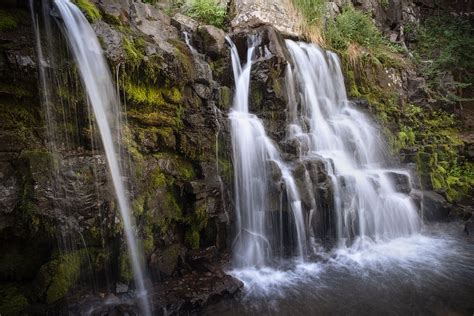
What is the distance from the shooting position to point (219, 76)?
285 inches

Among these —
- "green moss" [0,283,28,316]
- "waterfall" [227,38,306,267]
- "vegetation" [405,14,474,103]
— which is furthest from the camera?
"vegetation" [405,14,474,103]

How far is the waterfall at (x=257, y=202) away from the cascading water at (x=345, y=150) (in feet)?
3.50

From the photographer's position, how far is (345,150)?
823cm

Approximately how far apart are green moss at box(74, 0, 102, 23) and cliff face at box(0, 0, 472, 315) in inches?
0.8

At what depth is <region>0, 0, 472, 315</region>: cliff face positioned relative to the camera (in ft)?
12.1

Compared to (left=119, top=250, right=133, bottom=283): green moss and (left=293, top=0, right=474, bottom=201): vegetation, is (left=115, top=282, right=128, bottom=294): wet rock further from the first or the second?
(left=293, top=0, right=474, bottom=201): vegetation

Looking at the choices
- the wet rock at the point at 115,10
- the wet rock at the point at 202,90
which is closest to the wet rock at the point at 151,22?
the wet rock at the point at 115,10

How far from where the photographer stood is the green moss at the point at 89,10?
4438mm

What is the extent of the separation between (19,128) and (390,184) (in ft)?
24.4

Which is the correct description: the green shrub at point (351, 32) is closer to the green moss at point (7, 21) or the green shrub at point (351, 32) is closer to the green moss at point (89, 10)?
the green moss at point (89, 10)

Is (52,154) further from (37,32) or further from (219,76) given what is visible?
(219,76)

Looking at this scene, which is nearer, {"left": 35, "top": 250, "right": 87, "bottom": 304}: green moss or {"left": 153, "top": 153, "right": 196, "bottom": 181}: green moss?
{"left": 35, "top": 250, "right": 87, "bottom": 304}: green moss

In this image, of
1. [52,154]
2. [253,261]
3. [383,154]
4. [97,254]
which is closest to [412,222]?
[383,154]

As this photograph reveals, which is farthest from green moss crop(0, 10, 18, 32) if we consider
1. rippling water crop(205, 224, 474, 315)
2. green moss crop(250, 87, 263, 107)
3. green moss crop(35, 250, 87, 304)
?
green moss crop(250, 87, 263, 107)
